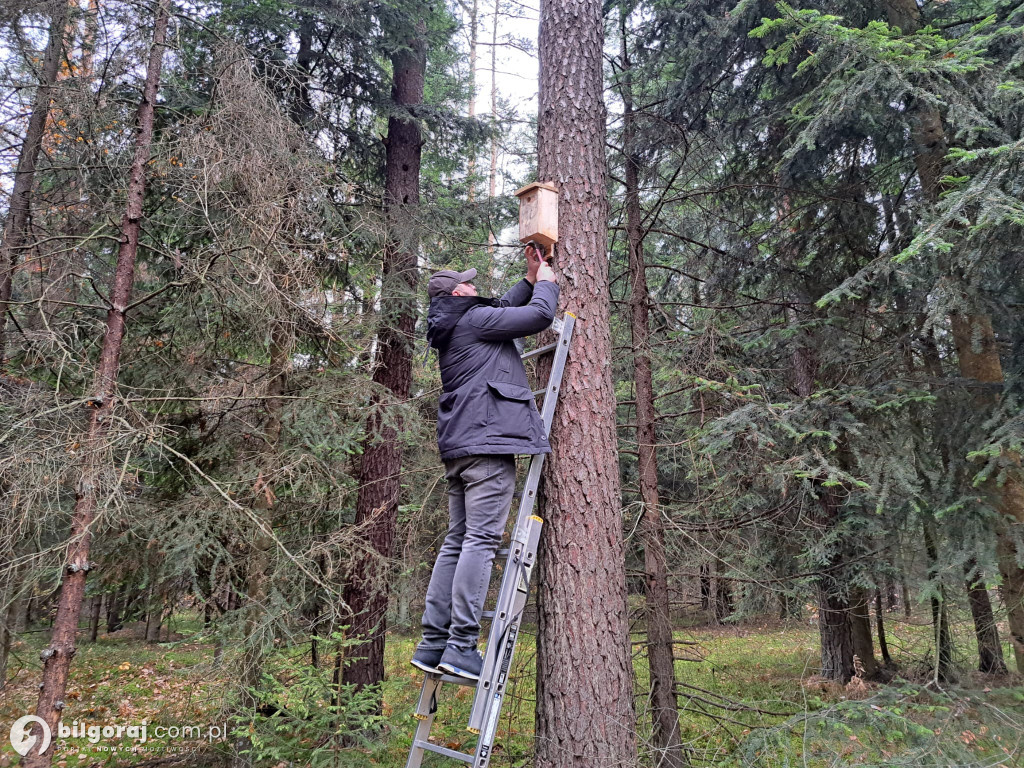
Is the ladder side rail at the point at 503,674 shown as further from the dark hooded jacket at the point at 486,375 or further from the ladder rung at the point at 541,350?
the ladder rung at the point at 541,350

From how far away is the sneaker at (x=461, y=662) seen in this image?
3.18 meters

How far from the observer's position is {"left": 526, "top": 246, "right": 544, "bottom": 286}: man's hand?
401cm

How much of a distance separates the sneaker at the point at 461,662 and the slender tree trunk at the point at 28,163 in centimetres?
477

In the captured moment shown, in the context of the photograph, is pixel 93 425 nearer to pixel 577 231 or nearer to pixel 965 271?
pixel 577 231

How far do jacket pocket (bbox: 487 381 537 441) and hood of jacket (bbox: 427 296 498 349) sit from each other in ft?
1.65

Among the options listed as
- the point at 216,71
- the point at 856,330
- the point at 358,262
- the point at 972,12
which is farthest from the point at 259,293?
the point at 972,12

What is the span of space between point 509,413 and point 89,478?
292cm

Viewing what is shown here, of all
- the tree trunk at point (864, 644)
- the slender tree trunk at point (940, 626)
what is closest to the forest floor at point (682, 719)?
the slender tree trunk at point (940, 626)

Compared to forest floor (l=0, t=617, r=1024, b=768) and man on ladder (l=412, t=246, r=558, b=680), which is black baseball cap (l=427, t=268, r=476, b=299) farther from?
forest floor (l=0, t=617, r=1024, b=768)

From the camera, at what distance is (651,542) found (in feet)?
18.3

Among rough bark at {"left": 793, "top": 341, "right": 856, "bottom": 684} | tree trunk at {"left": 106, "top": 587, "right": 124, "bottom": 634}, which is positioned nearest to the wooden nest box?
rough bark at {"left": 793, "top": 341, "right": 856, "bottom": 684}

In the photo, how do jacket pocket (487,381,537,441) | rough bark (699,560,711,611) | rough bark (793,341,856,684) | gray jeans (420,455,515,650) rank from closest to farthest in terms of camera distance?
gray jeans (420,455,515,650) → jacket pocket (487,381,537,441) → rough bark (699,560,711,611) → rough bark (793,341,856,684)

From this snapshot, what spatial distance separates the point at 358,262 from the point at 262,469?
3.43m

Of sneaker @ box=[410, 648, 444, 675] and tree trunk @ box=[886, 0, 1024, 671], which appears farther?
tree trunk @ box=[886, 0, 1024, 671]
